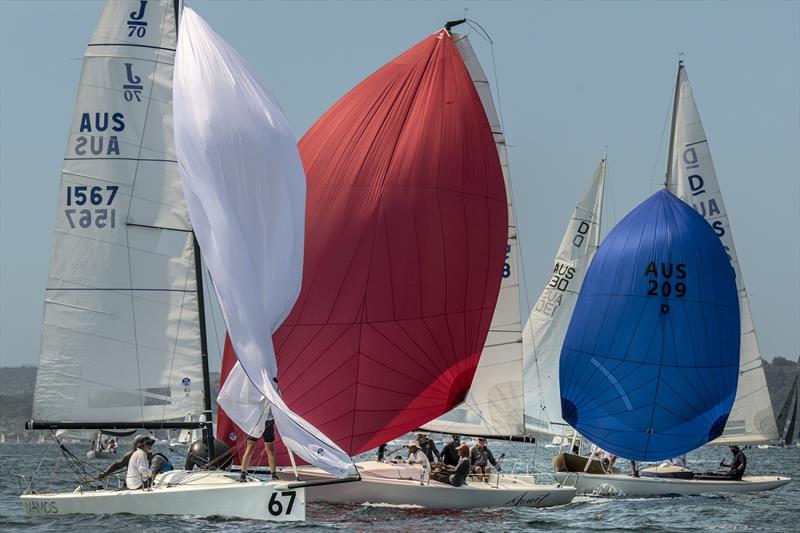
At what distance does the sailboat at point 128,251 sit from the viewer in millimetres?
19969

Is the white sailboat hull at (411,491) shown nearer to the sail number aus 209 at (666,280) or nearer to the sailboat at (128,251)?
the sailboat at (128,251)

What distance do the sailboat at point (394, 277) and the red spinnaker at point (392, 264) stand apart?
0.05ft

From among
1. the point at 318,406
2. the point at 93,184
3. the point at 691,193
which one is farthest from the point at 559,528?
the point at 691,193

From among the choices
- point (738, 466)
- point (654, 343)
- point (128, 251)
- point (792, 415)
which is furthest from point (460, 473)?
point (792, 415)

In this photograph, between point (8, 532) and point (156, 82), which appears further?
point (156, 82)

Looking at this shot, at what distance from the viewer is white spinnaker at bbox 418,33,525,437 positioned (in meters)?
24.4

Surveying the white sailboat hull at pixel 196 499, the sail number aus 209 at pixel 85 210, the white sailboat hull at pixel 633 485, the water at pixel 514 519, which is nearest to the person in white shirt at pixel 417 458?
the water at pixel 514 519

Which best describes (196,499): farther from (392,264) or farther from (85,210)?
(392,264)

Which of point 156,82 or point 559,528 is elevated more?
point 156,82

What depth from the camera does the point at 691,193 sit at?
33.5m

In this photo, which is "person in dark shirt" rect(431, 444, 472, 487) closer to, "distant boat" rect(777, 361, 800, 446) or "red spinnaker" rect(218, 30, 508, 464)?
"red spinnaker" rect(218, 30, 508, 464)

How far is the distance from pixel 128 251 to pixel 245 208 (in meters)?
2.36

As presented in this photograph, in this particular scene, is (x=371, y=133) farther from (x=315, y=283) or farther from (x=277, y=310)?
(x=277, y=310)

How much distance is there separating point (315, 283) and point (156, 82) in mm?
3746
